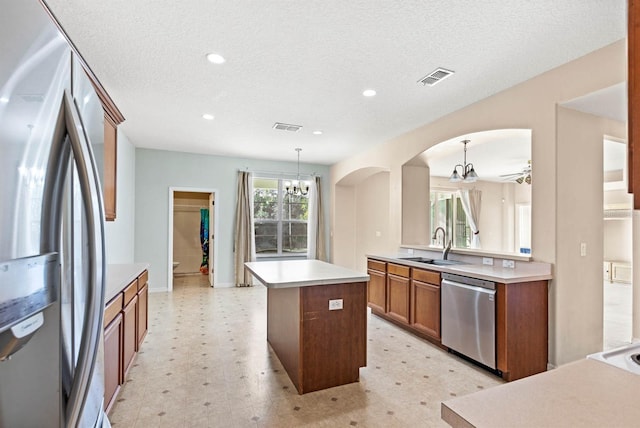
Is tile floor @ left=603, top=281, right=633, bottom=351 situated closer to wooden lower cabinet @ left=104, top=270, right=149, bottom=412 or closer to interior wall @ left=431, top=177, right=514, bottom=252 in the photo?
interior wall @ left=431, top=177, right=514, bottom=252

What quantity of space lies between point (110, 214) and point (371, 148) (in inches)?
170

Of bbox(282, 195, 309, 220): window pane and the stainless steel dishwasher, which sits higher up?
bbox(282, 195, 309, 220): window pane

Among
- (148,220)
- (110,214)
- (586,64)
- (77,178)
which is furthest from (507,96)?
(148,220)

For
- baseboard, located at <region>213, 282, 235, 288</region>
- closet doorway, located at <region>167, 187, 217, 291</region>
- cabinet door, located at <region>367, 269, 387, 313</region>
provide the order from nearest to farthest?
cabinet door, located at <region>367, 269, 387, 313</region> < baseboard, located at <region>213, 282, 235, 288</region> < closet doorway, located at <region>167, 187, 217, 291</region>

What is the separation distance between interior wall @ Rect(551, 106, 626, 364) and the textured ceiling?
28.8 inches

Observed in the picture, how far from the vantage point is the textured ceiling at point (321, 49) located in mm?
2135

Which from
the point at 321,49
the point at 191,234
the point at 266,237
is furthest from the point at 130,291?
the point at 191,234

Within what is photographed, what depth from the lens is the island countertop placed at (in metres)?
0.72

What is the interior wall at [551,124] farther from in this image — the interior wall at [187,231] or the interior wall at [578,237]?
the interior wall at [187,231]

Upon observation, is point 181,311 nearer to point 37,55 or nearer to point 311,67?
point 311,67

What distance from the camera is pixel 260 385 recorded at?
265cm

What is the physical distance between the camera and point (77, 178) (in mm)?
688

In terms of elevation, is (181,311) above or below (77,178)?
below

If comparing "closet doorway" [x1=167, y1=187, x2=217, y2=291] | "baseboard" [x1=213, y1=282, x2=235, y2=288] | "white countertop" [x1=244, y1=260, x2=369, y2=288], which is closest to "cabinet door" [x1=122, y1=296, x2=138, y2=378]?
"white countertop" [x1=244, y1=260, x2=369, y2=288]
